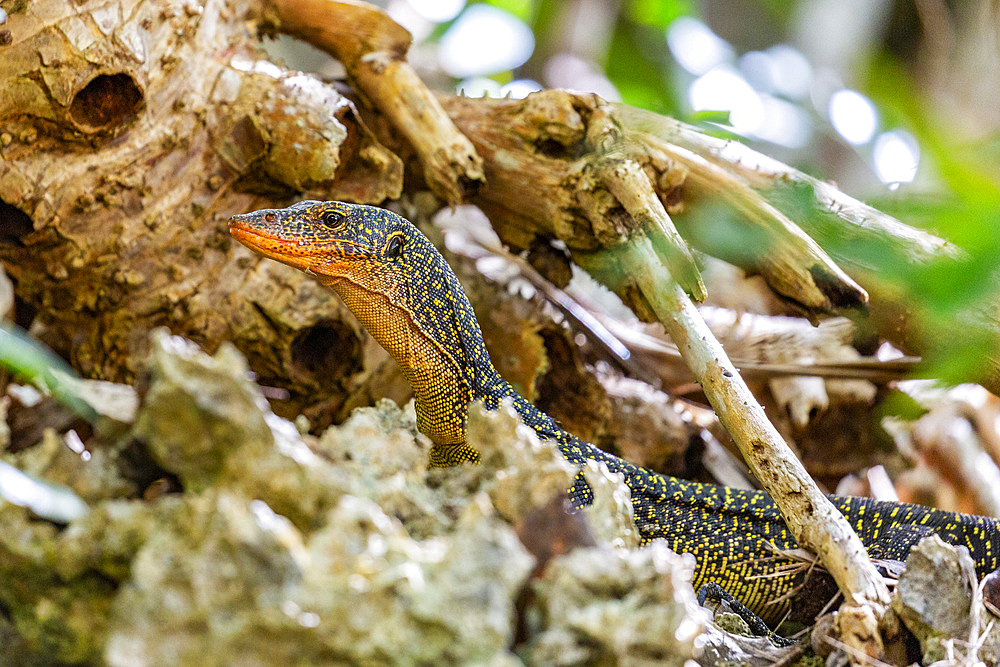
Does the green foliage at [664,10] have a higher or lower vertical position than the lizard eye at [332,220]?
higher

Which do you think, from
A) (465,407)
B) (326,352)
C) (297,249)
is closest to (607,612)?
(465,407)

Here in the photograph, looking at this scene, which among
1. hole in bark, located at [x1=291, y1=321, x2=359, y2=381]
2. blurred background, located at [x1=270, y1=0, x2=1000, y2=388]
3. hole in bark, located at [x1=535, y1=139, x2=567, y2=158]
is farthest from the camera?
hole in bark, located at [x1=291, y1=321, x2=359, y2=381]

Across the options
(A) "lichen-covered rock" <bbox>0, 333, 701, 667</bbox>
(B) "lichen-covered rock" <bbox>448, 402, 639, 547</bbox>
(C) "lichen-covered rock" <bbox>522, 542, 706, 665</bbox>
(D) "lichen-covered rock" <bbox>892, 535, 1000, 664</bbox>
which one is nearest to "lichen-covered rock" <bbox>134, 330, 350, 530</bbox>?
(A) "lichen-covered rock" <bbox>0, 333, 701, 667</bbox>

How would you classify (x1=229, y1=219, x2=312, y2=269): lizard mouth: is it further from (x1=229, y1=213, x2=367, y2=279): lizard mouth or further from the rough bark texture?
the rough bark texture

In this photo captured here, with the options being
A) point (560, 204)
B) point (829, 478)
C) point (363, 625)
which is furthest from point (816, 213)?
point (829, 478)

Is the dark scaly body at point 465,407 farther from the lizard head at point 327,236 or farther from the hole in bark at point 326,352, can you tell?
the hole in bark at point 326,352

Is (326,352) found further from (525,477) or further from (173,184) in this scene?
(525,477)

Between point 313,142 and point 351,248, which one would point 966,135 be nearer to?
point 351,248

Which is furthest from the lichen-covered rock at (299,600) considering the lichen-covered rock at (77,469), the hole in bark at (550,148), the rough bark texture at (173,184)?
the hole in bark at (550,148)
